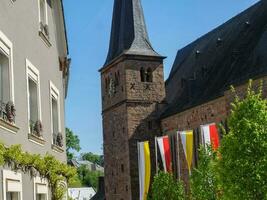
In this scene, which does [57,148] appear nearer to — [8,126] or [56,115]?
[56,115]

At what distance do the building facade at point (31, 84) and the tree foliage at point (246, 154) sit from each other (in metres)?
3.29

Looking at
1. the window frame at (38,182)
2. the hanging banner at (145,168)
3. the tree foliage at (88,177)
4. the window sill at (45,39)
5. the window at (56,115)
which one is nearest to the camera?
the window frame at (38,182)

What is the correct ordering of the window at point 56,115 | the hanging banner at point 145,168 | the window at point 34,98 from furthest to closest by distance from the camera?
the hanging banner at point 145,168 < the window at point 56,115 < the window at point 34,98

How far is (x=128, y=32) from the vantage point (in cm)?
5097

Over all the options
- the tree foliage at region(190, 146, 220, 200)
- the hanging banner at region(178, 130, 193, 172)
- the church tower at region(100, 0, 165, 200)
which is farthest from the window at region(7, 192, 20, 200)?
the church tower at region(100, 0, 165, 200)

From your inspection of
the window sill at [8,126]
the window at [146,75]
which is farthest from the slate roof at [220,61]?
the window sill at [8,126]

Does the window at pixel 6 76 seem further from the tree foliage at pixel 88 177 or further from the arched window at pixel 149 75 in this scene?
the tree foliage at pixel 88 177

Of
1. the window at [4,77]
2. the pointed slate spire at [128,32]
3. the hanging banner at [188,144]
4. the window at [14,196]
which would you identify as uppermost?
the pointed slate spire at [128,32]

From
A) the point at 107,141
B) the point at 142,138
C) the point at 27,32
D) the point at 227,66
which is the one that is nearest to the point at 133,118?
the point at 142,138

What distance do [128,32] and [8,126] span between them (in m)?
41.7

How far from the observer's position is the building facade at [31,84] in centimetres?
988

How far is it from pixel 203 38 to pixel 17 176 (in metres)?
47.0

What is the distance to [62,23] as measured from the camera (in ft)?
51.1

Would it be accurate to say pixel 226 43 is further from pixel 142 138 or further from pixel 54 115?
pixel 54 115
